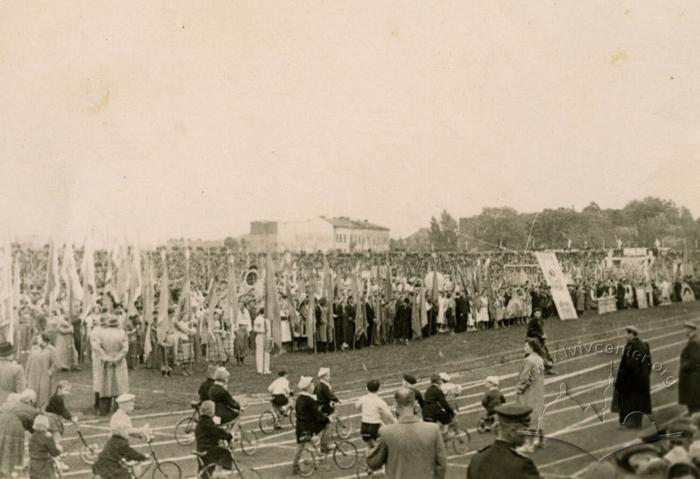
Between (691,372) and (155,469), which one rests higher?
(691,372)

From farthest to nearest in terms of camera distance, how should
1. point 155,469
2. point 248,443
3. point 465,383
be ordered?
1. point 465,383
2. point 248,443
3. point 155,469

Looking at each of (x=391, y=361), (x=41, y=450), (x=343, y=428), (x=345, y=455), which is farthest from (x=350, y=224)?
(x=41, y=450)

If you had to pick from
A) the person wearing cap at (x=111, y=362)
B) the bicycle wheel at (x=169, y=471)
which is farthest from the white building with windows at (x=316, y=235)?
the bicycle wheel at (x=169, y=471)

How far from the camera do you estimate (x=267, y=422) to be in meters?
14.3

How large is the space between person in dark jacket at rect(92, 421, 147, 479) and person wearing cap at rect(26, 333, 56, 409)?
5803 millimetres

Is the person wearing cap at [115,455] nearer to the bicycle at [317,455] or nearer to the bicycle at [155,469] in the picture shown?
the bicycle at [155,469]

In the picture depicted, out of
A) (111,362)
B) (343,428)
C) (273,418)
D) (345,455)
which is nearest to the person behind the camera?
(345,455)

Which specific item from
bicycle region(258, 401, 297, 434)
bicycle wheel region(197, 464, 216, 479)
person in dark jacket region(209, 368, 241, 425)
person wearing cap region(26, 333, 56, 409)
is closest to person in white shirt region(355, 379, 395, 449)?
person in dark jacket region(209, 368, 241, 425)

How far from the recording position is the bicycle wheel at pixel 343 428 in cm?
A: 1294

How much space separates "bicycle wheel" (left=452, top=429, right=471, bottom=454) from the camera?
12458 millimetres

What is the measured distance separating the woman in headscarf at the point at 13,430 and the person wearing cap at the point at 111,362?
4.45m

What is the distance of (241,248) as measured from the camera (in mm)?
20719

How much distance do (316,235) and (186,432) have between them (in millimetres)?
10944

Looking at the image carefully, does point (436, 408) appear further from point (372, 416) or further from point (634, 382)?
point (634, 382)
